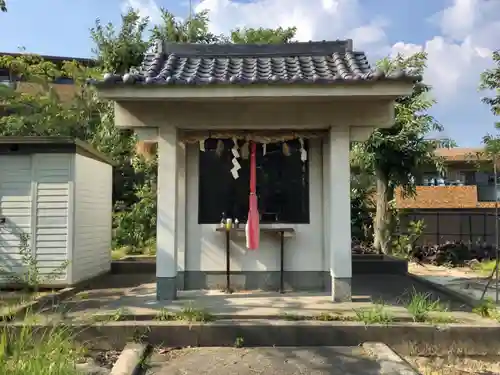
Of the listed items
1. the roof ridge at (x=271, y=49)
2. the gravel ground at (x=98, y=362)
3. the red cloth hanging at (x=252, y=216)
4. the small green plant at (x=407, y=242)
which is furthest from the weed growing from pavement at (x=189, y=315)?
the small green plant at (x=407, y=242)

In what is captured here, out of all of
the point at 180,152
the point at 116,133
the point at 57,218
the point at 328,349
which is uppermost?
the point at 116,133

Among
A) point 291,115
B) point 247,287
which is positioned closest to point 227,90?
point 291,115

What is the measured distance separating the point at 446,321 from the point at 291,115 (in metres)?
3.26

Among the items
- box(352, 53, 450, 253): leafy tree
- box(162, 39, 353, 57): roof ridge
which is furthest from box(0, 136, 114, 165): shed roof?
box(352, 53, 450, 253): leafy tree

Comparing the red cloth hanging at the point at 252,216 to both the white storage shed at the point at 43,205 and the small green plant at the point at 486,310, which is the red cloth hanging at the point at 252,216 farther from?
the white storage shed at the point at 43,205

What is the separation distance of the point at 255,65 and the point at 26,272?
4783mm

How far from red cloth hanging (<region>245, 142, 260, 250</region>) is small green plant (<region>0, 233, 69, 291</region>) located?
9.55ft

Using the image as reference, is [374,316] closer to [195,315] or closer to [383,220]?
[195,315]

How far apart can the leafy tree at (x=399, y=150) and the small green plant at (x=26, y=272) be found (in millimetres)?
8761

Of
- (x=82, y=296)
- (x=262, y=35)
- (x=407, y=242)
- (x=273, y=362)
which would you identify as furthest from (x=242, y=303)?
(x=262, y=35)

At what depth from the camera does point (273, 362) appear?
4707mm

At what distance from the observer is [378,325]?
522 cm

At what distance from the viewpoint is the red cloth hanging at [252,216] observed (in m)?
6.86

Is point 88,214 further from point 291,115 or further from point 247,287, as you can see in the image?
point 291,115
